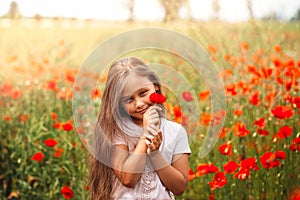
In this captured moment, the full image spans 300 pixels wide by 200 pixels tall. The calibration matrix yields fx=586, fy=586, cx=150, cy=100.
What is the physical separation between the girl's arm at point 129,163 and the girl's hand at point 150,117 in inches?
2.4

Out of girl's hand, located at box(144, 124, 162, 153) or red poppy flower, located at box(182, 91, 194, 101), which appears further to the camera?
red poppy flower, located at box(182, 91, 194, 101)

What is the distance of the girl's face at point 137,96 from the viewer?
1654mm

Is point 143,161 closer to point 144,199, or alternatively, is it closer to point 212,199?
point 144,199

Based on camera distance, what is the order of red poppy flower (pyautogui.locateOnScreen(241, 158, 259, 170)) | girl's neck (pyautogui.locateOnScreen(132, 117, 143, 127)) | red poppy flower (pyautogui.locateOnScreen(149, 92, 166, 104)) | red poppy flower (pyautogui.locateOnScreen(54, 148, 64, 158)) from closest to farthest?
red poppy flower (pyautogui.locateOnScreen(149, 92, 166, 104))
girl's neck (pyautogui.locateOnScreen(132, 117, 143, 127))
red poppy flower (pyautogui.locateOnScreen(241, 158, 259, 170))
red poppy flower (pyautogui.locateOnScreen(54, 148, 64, 158))

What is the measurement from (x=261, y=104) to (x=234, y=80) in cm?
54

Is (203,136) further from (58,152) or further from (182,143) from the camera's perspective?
(58,152)

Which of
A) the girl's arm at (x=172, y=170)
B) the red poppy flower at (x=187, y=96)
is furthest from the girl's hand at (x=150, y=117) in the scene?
the red poppy flower at (x=187, y=96)

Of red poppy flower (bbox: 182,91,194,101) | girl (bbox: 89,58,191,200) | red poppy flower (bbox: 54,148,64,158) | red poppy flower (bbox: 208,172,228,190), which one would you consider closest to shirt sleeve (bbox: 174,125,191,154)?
girl (bbox: 89,58,191,200)

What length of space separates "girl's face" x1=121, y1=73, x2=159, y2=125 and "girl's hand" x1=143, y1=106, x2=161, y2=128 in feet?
0.11

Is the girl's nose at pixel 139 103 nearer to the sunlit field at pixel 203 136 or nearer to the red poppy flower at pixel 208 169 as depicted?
the sunlit field at pixel 203 136

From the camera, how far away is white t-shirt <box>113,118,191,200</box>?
1757mm

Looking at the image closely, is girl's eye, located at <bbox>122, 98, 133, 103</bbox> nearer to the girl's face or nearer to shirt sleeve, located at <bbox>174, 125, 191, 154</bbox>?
the girl's face

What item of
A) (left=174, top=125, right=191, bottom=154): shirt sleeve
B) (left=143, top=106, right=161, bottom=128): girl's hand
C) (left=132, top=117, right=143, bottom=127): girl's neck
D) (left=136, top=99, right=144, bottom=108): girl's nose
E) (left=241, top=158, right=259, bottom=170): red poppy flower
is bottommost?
(left=241, top=158, right=259, bottom=170): red poppy flower

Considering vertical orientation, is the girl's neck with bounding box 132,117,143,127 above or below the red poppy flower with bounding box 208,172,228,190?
above
